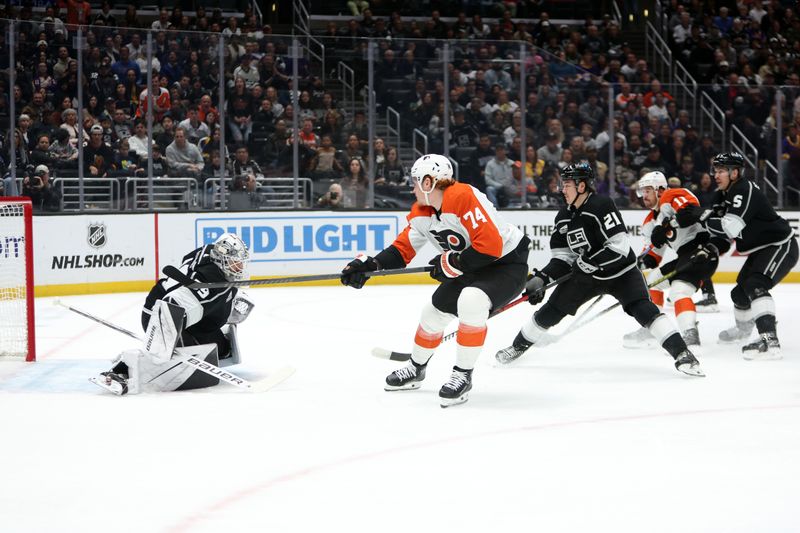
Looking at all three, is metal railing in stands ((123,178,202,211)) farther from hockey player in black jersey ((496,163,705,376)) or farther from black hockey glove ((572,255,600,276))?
black hockey glove ((572,255,600,276))

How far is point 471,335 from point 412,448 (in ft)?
2.81

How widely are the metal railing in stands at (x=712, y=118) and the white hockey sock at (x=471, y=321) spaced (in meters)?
7.27

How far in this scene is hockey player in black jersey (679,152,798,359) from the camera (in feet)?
18.4

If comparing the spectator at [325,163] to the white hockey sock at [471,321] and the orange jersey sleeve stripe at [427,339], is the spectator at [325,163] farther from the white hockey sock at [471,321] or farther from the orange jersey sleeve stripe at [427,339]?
the white hockey sock at [471,321]

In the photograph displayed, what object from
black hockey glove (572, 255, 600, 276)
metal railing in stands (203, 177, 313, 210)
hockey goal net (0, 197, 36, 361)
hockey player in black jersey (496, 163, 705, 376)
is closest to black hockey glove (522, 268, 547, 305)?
hockey player in black jersey (496, 163, 705, 376)

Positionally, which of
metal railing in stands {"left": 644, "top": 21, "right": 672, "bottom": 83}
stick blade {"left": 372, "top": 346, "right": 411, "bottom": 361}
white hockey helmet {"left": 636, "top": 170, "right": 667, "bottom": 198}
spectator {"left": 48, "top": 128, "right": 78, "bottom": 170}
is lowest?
stick blade {"left": 372, "top": 346, "right": 411, "bottom": 361}

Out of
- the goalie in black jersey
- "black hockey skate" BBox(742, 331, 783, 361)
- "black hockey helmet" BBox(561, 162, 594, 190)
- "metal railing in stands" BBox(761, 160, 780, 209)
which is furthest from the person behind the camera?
"metal railing in stands" BBox(761, 160, 780, 209)

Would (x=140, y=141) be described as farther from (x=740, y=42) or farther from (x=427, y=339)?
(x=740, y=42)

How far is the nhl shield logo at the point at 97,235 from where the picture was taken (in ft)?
29.9

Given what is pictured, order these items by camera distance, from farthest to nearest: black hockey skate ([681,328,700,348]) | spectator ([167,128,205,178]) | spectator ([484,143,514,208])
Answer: spectator ([484,143,514,208])
spectator ([167,128,205,178])
black hockey skate ([681,328,700,348])

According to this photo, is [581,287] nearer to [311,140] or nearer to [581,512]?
[581,512]

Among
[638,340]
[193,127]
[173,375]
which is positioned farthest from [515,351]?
[193,127]

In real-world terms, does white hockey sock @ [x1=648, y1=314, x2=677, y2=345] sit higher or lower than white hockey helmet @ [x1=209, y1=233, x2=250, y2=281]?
lower

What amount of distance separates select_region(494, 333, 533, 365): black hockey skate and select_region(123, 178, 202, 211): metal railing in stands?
490 cm
